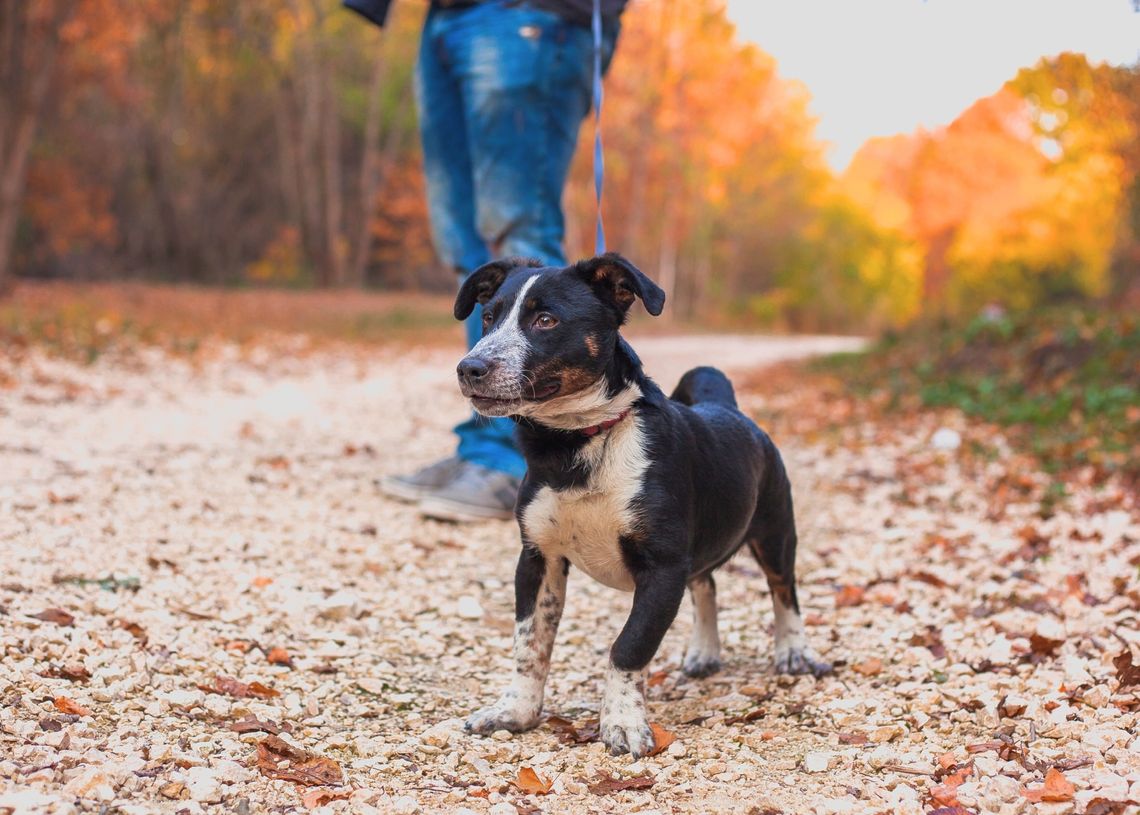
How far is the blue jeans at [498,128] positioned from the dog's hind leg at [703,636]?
4.94 ft

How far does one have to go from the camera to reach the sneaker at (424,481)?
19.1 feet

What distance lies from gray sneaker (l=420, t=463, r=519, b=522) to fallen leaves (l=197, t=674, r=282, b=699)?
86.8 inches

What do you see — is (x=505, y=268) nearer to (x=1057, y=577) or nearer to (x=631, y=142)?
(x=1057, y=577)

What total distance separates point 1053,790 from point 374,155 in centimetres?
2984

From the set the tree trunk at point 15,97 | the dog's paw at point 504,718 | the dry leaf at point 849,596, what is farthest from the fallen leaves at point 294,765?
the tree trunk at point 15,97

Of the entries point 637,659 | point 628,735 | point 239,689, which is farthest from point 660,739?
point 239,689

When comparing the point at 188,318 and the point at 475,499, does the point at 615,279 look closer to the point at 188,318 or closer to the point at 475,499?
the point at 475,499

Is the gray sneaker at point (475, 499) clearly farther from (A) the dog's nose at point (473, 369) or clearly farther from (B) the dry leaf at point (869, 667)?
(A) the dog's nose at point (473, 369)

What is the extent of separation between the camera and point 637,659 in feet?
10.1

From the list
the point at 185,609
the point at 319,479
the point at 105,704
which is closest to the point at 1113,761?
the point at 105,704

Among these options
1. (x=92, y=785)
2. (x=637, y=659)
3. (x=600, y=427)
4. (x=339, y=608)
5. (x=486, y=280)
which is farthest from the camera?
(x=339, y=608)

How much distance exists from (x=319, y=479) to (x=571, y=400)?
3731 mm

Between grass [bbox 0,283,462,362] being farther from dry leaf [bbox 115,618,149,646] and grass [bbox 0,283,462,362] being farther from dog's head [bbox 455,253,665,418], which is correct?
dog's head [bbox 455,253,665,418]

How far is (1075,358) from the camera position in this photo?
10734mm
